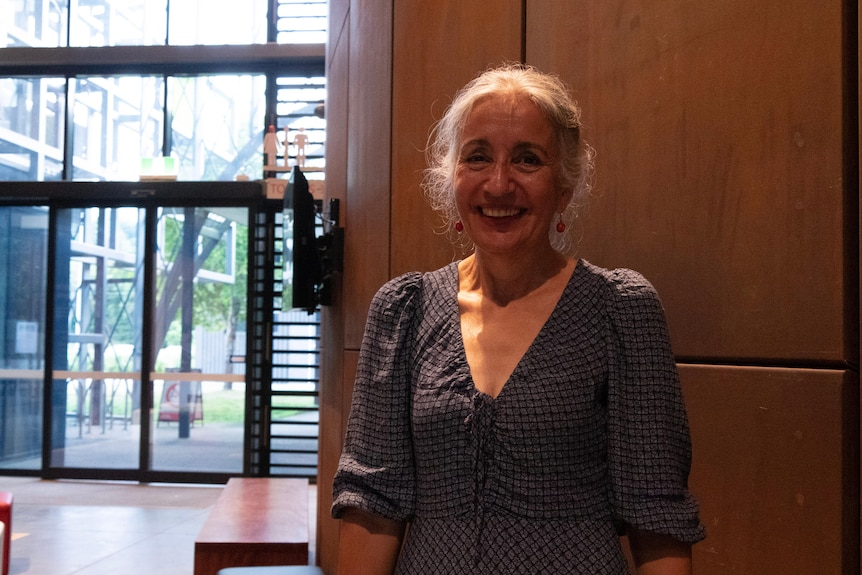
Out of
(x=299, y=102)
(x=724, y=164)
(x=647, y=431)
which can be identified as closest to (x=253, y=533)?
(x=724, y=164)

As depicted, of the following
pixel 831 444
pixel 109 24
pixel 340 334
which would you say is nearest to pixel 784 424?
pixel 831 444

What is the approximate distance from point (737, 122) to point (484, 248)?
91 cm

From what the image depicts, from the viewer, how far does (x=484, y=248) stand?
1.45 metres

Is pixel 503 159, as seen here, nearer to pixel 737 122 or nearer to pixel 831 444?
pixel 737 122

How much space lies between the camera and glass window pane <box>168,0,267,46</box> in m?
9.77

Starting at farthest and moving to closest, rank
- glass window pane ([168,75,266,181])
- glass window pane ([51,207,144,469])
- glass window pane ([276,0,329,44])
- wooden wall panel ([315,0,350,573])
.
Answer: glass window pane ([168,75,266,181]) → glass window pane ([276,0,329,44]) → glass window pane ([51,207,144,469]) → wooden wall panel ([315,0,350,573])

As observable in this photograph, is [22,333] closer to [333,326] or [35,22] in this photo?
[35,22]

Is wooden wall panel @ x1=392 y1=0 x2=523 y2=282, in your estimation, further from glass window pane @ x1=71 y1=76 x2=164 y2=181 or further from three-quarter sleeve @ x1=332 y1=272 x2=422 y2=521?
glass window pane @ x1=71 y1=76 x2=164 y2=181

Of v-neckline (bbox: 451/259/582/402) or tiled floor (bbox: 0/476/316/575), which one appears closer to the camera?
v-neckline (bbox: 451/259/582/402)

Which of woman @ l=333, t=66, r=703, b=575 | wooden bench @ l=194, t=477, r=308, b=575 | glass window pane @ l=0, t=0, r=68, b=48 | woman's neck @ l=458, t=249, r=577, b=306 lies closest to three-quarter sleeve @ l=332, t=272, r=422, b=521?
woman @ l=333, t=66, r=703, b=575

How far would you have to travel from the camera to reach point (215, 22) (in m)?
9.82

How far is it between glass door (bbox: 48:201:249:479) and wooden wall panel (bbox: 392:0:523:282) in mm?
6645

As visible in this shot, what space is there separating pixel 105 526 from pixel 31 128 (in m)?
5.21

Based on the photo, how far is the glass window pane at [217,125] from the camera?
998 cm
